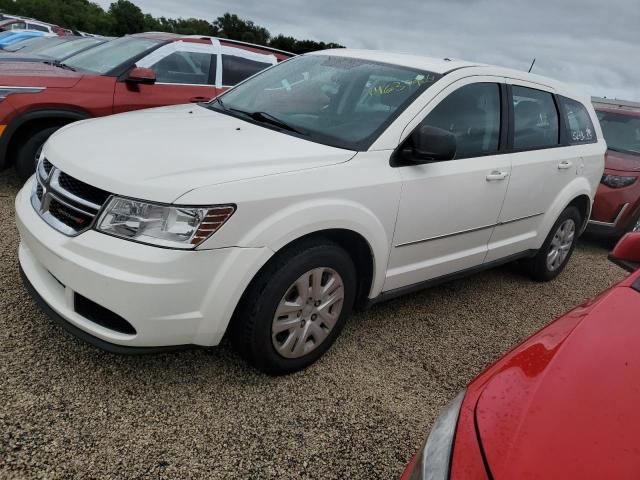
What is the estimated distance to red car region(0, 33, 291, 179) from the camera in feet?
14.6

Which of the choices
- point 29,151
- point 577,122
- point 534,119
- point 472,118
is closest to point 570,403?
point 472,118

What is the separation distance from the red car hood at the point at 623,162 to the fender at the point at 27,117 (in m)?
5.78

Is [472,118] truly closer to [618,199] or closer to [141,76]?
[141,76]

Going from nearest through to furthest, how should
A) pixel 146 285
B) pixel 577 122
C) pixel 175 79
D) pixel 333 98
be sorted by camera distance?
pixel 146 285
pixel 333 98
pixel 577 122
pixel 175 79

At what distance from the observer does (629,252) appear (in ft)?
7.23

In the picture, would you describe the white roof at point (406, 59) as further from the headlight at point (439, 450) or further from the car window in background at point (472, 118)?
the headlight at point (439, 450)

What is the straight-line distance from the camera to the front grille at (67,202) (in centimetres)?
222

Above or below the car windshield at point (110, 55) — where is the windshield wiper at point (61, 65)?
below

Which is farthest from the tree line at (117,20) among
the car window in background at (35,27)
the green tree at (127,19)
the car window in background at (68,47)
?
the car window in background at (68,47)

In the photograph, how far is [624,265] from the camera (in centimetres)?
223

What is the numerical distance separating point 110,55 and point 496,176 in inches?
164

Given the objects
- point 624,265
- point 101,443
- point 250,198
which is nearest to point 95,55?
point 250,198

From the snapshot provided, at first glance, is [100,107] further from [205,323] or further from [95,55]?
[205,323]

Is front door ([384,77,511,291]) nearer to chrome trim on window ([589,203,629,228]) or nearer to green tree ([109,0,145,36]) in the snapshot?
chrome trim on window ([589,203,629,228])
